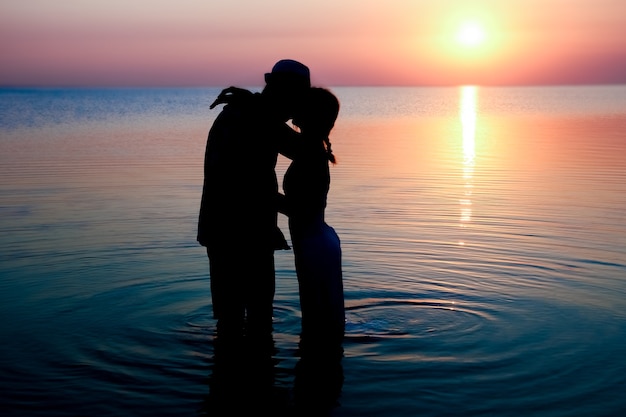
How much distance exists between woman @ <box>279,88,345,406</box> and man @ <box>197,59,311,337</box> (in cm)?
20

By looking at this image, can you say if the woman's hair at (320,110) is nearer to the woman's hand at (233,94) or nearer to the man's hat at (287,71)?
the man's hat at (287,71)

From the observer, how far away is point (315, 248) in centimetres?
719

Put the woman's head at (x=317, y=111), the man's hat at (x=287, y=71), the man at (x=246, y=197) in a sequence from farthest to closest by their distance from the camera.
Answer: the woman's head at (x=317, y=111) < the man at (x=246, y=197) < the man's hat at (x=287, y=71)

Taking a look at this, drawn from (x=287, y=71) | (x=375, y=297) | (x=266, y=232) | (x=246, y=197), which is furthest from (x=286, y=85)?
(x=375, y=297)

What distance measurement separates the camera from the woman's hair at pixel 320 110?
678cm

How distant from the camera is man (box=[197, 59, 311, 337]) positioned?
21.3 feet

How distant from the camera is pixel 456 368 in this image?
6934 mm

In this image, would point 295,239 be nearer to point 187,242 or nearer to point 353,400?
point 353,400

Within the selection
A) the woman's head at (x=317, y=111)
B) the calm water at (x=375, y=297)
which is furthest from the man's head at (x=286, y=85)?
the calm water at (x=375, y=297)

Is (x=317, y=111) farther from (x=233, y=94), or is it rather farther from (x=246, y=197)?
(x=246, y=197)

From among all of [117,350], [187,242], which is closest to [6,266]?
[187,242]

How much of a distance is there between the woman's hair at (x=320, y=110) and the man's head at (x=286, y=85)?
0.50ft

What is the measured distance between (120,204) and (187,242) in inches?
149

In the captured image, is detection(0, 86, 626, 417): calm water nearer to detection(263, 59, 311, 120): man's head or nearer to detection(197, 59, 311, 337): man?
detection(197, 59, 311, 337): man
